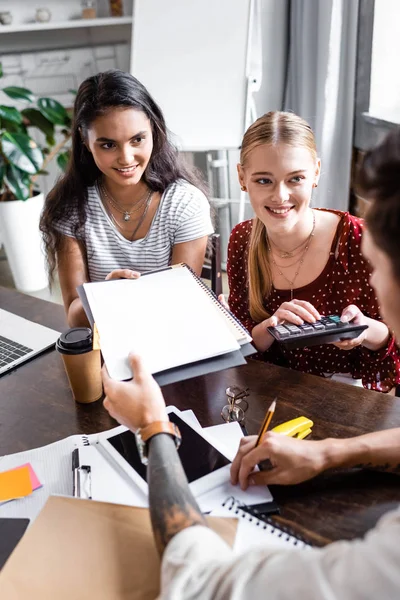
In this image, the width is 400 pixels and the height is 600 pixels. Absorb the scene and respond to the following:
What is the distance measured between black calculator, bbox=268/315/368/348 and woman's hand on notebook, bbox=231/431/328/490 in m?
0.23

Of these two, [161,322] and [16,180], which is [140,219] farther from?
[16,180]

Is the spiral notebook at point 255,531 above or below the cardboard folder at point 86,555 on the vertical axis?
below

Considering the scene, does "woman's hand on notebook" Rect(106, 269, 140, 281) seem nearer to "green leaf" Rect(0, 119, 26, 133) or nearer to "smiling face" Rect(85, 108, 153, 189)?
"smiling face" Rect(85, 108, 153, 189)

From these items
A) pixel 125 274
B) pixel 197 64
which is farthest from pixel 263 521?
pixel 197 64

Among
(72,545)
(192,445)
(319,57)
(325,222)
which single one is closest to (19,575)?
(72,545)

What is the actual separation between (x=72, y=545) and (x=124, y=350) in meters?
0.31

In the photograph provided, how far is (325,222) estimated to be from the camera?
1.27 m

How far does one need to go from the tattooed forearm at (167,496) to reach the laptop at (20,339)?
53 cm

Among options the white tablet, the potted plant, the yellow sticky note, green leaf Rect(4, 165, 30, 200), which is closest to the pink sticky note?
the yellow sticky note

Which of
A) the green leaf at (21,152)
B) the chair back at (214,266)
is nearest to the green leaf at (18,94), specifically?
the green leaf at (21,152)

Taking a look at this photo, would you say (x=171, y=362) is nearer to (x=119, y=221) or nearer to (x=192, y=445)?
(x=192, y=445)

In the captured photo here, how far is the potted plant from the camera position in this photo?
109 inches

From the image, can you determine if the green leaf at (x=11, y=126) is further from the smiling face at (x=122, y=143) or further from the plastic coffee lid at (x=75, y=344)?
the plastic coffee lid at (x=75, y=344)

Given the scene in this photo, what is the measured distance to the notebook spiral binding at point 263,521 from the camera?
662 mm
